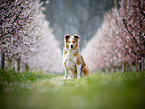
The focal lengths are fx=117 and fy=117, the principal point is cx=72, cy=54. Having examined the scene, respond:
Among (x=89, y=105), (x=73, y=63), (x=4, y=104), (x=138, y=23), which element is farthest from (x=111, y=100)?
(x=138, y=23)

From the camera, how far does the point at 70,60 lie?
7.60 m

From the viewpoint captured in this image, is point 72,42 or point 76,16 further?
point 76,16

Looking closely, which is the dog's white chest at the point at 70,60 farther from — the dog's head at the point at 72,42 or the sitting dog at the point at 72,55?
the dog's head at the point at 72,42

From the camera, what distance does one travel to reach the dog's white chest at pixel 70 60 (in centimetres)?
752

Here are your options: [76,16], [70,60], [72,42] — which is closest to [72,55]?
[70,60]

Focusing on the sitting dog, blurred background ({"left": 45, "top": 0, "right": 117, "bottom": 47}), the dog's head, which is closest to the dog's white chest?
the sitting dog

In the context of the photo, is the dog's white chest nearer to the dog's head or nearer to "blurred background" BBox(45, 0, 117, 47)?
the dog's head

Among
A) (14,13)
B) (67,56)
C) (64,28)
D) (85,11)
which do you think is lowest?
(67,56)

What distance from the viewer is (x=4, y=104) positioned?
7.91 feet

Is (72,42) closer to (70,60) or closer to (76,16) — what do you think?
(70,60)

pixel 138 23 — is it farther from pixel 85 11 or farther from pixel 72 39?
pixel 85 11

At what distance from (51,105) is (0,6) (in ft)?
22.8

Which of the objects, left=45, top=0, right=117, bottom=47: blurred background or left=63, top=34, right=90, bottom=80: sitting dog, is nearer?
left=63, top=34, right=90, bottom=80: sitting dog

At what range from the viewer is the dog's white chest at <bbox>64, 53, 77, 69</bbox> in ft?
24.7
